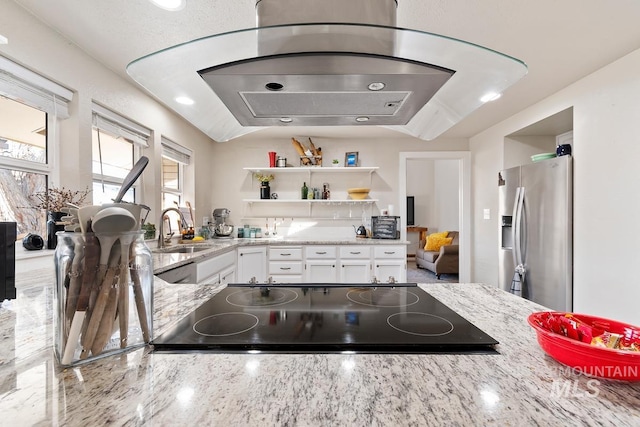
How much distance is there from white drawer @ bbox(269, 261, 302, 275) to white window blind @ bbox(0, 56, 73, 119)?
7.79 feet

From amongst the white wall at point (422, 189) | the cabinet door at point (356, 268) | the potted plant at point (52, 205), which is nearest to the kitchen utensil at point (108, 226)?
the potted plant at point (52, 205)

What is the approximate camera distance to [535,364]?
614mm

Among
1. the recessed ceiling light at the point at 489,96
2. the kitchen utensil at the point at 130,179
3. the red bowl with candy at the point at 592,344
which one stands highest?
the recessed ceiling light at the point at 489,96

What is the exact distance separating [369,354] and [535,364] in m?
0.34

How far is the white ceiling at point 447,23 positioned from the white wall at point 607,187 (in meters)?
0.27

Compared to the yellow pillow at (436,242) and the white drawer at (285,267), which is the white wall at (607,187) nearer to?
the white drawer at (285,267)

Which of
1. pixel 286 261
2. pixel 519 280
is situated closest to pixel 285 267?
pixel 286 261

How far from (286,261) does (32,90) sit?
263cm

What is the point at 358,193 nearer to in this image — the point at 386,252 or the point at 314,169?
the point at 314,169

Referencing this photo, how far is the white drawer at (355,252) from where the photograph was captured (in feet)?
11.8

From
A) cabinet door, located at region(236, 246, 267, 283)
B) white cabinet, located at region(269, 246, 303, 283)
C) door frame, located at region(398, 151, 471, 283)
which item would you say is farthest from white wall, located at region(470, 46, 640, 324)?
cabinet door, located at region(236, 246, 267, 283)

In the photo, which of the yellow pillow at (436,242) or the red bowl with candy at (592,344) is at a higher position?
the red bowl with candy at (592,344)

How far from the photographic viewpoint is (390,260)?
3590 mm

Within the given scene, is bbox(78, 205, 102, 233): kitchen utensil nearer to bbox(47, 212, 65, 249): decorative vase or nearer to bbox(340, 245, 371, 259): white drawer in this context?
bbox(47, 212, 65, 249): decorative vase
